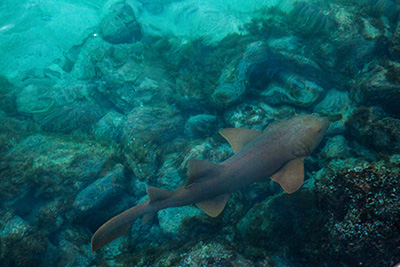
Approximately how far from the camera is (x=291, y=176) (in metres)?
4.14

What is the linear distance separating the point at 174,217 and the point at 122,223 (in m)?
1.28

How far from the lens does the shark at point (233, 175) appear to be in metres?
4.04

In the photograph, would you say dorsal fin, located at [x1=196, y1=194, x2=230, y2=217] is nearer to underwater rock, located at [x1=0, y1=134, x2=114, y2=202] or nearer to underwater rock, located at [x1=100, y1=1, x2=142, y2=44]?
underwater rock, located at [x1=0, y1=134, x2=114, y2=202]

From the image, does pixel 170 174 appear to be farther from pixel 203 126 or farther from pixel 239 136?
pixel 239 136

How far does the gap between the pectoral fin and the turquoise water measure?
0.51ft

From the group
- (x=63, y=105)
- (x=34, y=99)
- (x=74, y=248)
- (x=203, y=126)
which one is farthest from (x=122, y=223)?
(x=34, y=99)

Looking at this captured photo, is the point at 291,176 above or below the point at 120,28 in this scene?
below

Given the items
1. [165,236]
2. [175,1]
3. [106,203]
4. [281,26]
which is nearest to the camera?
[165,236]

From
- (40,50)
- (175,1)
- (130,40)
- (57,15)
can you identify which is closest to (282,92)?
(130,40)

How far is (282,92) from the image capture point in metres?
5.89

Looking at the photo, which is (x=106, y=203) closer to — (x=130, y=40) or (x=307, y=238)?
(x=307, y=238)

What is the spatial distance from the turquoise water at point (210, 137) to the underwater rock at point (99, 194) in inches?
1.3

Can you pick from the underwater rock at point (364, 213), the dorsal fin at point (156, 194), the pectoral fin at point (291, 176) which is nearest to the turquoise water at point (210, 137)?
the underwater rock at point (364, 213)

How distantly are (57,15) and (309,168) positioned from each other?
1577 cm
